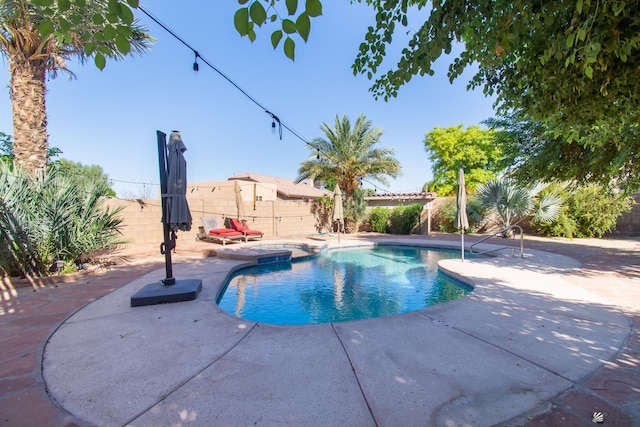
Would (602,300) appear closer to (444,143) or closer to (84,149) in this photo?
(84,149)

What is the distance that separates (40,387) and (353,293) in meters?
5.15

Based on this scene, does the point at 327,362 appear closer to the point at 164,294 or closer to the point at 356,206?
the point at 164,294

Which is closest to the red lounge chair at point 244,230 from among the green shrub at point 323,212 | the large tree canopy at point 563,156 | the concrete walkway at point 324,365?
the green shrub at point 323,212

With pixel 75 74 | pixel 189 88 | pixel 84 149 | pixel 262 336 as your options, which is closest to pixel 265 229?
pixel 189 88

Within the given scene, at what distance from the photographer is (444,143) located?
3259cm

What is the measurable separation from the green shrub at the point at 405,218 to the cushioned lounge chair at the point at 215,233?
9.71 metres

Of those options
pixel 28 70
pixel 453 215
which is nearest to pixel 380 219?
pixel 453 215

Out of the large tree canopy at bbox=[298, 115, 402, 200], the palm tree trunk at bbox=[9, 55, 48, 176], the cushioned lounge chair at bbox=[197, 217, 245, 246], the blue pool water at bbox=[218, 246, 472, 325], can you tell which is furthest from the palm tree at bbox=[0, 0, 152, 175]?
the large tree canopy at bbox=[298, 115, 402, 200]

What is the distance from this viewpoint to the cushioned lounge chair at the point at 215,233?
12320 mm

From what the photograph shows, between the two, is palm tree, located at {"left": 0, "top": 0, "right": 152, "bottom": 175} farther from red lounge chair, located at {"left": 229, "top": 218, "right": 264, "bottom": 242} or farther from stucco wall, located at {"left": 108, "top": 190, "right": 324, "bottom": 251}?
red lounge chair, located at {"left": 229, "top": 218, "right": 264, "bottom": 242}

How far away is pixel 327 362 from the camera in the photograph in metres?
2.81

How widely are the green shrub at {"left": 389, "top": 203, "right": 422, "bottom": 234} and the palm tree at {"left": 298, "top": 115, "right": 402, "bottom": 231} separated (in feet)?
7.13

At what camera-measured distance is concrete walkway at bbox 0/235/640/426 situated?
213 centimetres

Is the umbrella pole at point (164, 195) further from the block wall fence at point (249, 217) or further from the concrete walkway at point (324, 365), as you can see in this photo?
the block wall fence at point (249, 217)
